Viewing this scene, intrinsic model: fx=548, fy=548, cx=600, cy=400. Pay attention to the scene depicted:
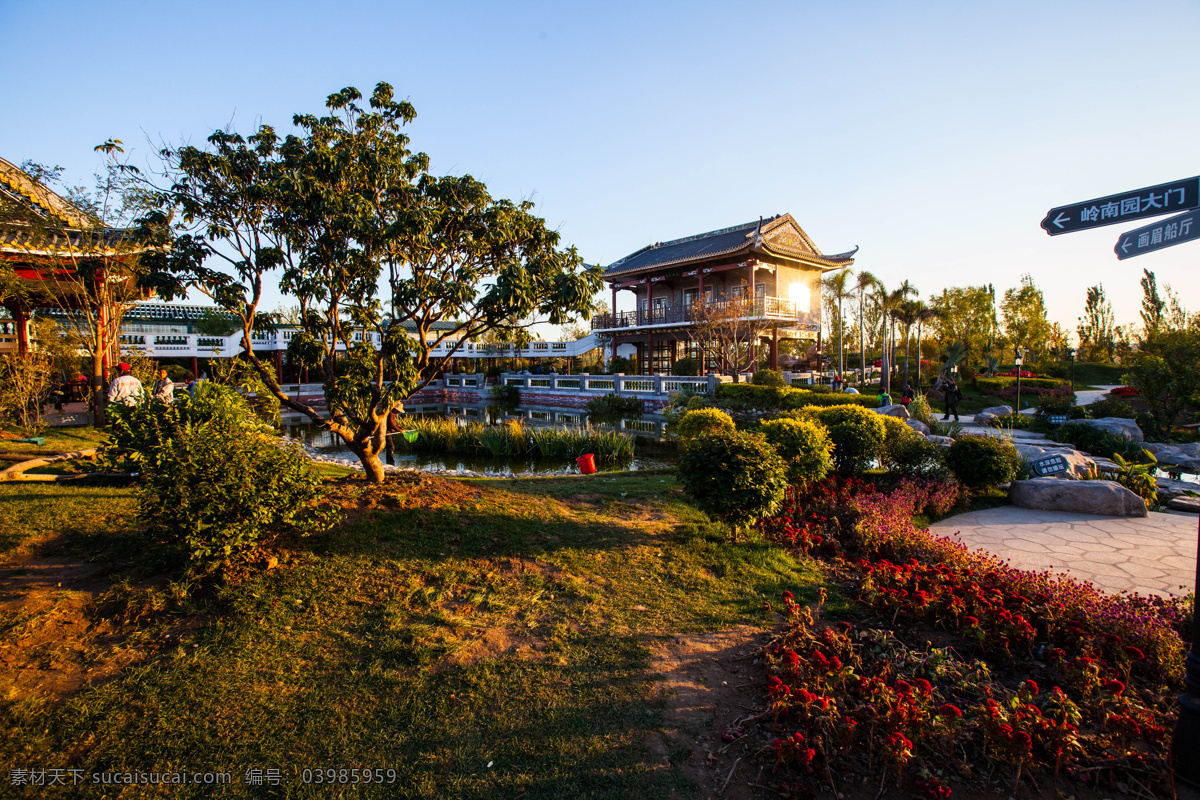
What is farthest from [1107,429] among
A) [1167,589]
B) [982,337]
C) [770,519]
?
[982,337]

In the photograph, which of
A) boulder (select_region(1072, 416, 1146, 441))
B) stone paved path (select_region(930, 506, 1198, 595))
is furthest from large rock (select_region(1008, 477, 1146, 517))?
boulder (select_region(1072, 416, 1146, 441))

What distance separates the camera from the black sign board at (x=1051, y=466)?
26.3ft

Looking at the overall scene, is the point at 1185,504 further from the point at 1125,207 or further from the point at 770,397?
the point at 770,397

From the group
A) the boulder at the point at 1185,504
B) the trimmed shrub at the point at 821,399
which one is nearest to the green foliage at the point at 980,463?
the boulder at the point at 1185,504

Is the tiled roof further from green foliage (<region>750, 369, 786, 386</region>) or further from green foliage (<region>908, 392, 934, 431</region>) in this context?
green foliage (<region>908, 392, 934, 431</region>)

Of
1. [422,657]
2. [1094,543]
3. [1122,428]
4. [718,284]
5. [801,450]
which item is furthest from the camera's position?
[718,284]

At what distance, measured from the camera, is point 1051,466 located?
26.7ft

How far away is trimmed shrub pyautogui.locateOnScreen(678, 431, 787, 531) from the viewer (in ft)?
17.1

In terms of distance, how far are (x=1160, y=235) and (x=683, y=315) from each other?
25796 millimetres

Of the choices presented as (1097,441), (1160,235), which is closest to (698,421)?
(1160,235)

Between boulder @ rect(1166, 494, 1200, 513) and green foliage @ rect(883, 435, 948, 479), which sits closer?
boulder @ rect(1166, 494, 1200, 513)

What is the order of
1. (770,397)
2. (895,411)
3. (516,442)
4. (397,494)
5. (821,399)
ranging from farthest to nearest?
(770,397) < (821,399) < (895,411) < (516,442) < (397,494)

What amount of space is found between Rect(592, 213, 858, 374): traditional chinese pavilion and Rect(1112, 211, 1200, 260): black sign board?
69.0ft

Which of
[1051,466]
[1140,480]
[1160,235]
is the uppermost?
[1160,235]
